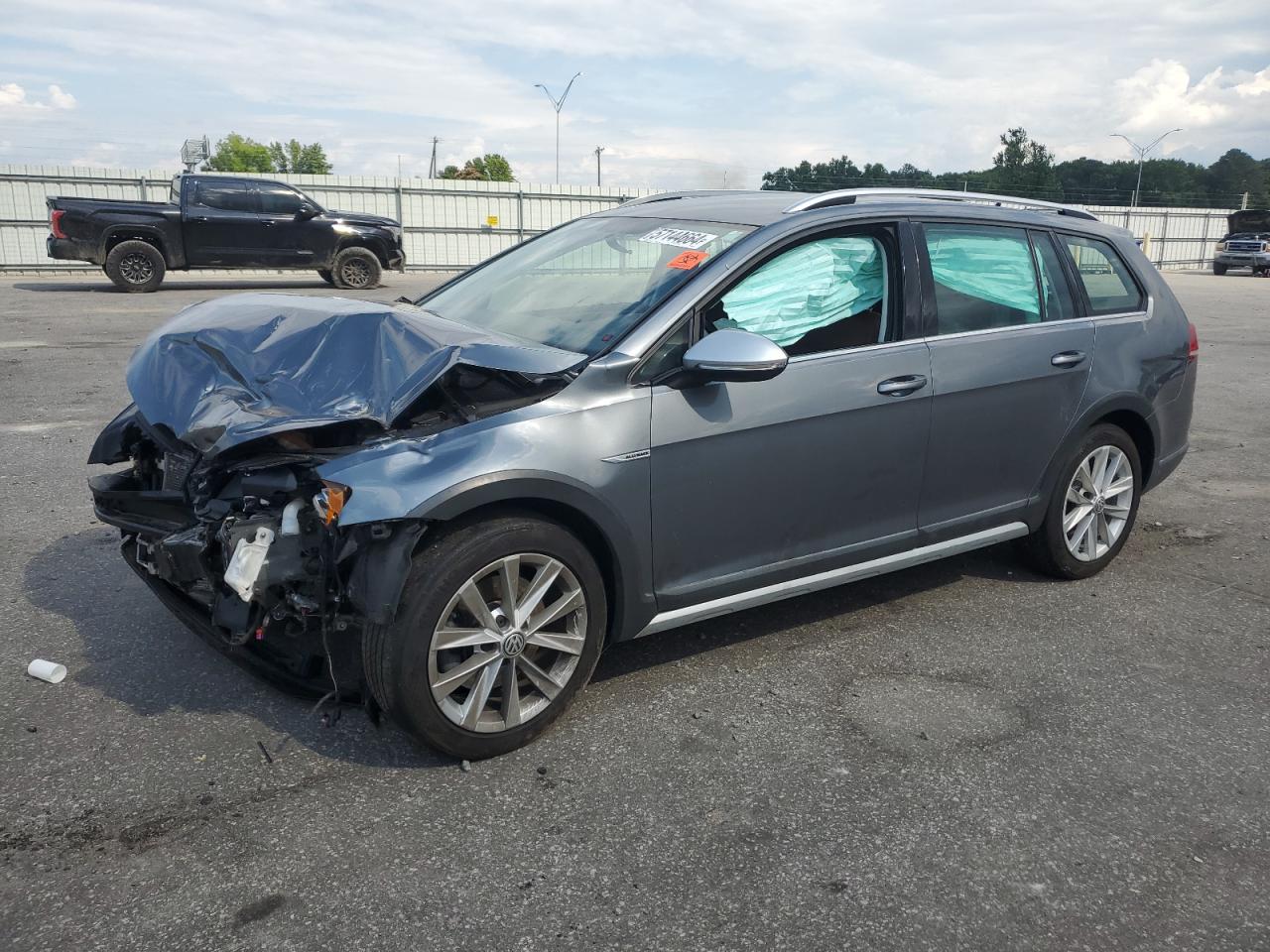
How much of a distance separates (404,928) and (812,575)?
6.86 feet

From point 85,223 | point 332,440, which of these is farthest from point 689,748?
point 85,223

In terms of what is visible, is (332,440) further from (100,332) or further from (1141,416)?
(100,332)

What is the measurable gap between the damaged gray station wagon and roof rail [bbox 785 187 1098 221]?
25 mm

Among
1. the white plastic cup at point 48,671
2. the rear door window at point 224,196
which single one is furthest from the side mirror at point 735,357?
the rear door window at point 224,196

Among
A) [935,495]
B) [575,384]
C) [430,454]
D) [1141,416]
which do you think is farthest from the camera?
[1141,416]

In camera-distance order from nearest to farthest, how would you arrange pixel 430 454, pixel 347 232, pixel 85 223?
1. pixel 430 454
2. pixel 85 223
3. pixel 347 232

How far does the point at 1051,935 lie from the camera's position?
2.57m

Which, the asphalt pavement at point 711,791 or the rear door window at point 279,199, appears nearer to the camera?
the asphalt pavement at point 711,791

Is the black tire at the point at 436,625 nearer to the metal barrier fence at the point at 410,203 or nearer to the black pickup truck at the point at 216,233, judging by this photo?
the black pickup truck at the point at 216,233

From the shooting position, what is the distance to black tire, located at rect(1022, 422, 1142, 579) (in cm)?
482

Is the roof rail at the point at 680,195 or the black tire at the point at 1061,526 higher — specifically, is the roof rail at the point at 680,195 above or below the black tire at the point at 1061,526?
above

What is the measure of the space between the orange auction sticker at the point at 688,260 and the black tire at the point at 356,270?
56.5 feet

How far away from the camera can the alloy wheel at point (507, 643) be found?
3.18 meters

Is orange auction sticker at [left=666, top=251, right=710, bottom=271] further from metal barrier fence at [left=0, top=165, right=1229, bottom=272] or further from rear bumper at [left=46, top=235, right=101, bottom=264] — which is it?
metal barrier fence at [left=0, top=165, right=1229, bottom=272]
